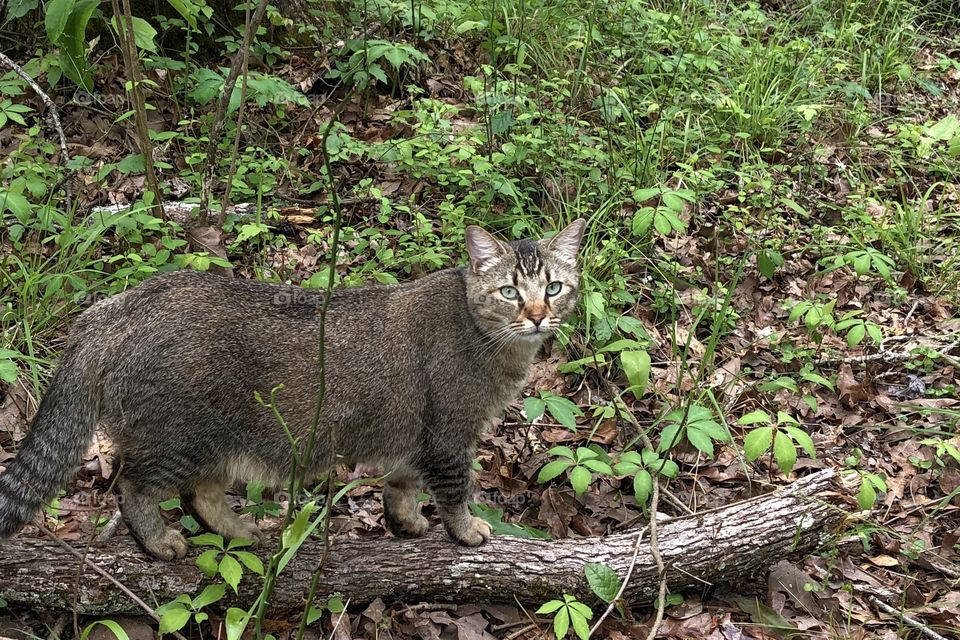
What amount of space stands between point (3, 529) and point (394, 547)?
1.74 m

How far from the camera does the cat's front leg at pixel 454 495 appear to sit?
14.1 ft

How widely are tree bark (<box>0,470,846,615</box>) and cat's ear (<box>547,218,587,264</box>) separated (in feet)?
4.95

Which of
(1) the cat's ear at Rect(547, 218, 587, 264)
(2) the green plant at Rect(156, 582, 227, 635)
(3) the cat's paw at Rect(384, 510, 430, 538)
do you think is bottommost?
(3) the cat's paw at Rect(384, 510, 430, 538)

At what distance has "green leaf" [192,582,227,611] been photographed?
11.9 feet

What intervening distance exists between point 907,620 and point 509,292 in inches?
102

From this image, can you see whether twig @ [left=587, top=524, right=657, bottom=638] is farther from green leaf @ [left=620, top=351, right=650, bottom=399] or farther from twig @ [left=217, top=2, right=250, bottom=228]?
twig @ [left=217, top=2, right=250, bottom=228]

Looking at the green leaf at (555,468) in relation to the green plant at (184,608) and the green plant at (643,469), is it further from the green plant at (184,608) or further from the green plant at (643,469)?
the green plant at (184,608)

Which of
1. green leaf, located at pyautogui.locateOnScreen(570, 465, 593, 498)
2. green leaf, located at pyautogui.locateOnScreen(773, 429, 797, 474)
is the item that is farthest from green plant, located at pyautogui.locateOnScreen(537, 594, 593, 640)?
green leaf, located at pyautogui.locateOnScreen(773, 429, 797, 474)

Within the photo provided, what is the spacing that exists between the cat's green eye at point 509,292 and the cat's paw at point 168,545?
198 centimetres

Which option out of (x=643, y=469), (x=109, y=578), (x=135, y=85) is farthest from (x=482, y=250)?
(x=135, y=85)

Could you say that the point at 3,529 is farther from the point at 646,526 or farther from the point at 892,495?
the point at 892,495

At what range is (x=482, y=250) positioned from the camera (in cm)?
451

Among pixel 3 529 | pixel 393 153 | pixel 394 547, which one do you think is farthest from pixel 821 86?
pixel 3 529

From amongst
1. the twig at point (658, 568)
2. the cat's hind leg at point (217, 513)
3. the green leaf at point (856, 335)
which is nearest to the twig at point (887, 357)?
the green leaf at point (856, 335)
